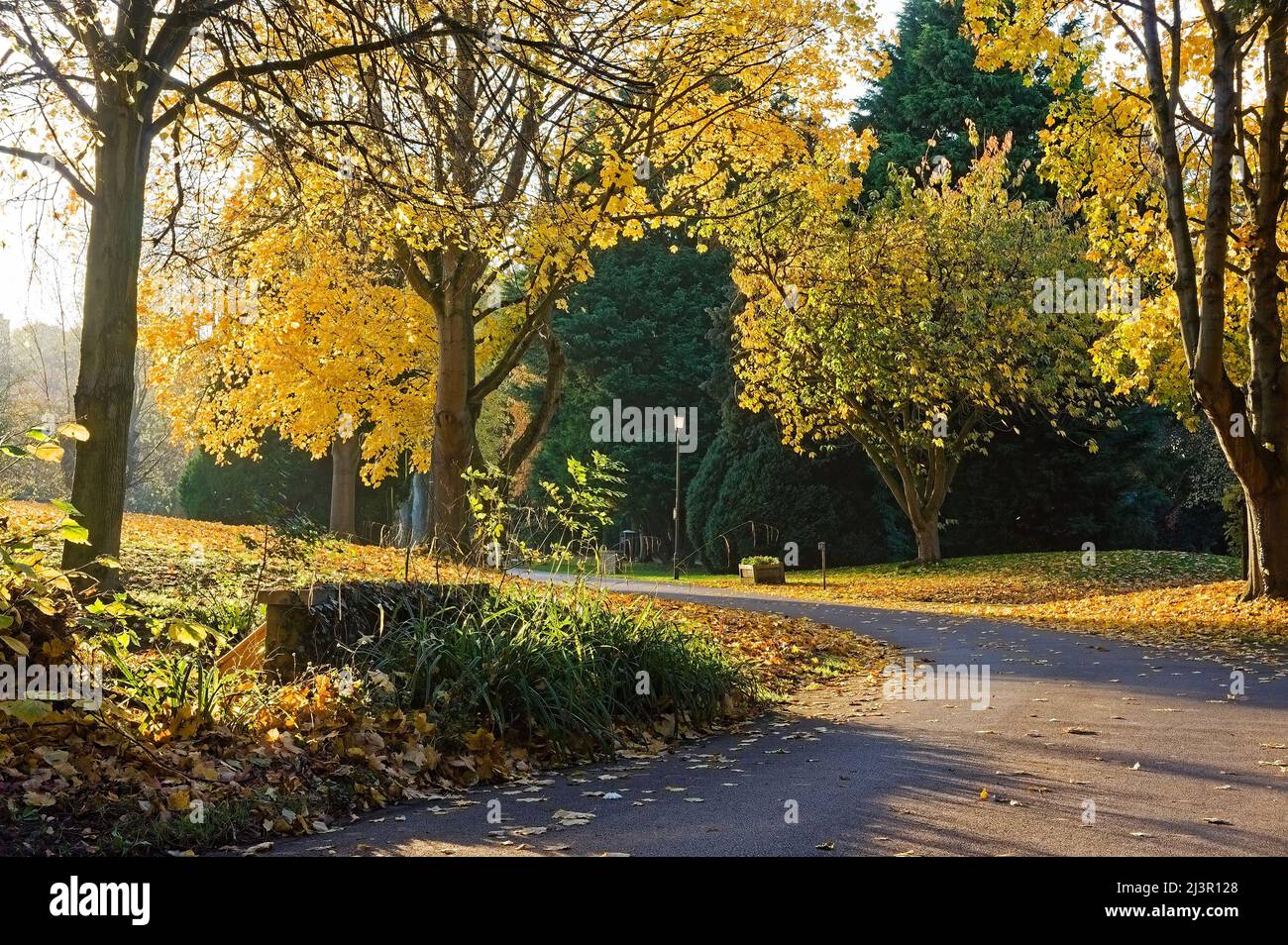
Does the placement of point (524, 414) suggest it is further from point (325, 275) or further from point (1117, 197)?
point (1117, 197)

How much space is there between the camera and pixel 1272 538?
56.1 feet

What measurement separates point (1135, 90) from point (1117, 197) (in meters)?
1.63

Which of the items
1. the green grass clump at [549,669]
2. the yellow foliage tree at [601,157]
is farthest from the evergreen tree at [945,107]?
the green grass clump at [549,669]

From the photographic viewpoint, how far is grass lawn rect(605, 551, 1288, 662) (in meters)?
16.2

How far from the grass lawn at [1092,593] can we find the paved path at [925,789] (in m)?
5.49

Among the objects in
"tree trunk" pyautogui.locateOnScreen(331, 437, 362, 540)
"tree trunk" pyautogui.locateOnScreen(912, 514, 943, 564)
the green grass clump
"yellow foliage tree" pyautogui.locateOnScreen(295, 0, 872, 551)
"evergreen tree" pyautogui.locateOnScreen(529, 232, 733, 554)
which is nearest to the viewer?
the green grass clump

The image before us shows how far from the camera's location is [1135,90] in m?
18.4

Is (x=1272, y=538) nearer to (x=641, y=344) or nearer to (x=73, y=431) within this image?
(x=73, y=431)

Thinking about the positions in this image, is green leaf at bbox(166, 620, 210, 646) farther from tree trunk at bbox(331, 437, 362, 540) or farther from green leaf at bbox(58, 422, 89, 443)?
tree trunk at bbox(331, 437, 362, 540)

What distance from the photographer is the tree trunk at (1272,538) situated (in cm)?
1703

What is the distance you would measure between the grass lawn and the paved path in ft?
18.0

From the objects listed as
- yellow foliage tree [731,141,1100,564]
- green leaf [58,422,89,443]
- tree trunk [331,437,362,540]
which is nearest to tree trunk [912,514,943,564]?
yellow foliage tree [731,141,1100,564]

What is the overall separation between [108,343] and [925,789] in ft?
25.6
